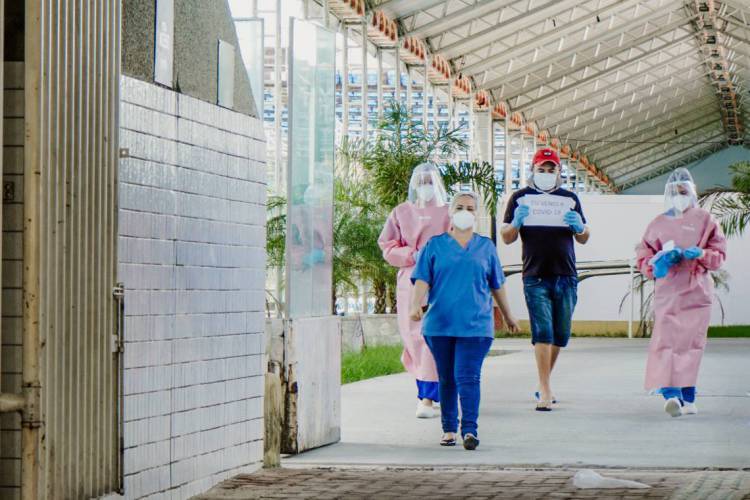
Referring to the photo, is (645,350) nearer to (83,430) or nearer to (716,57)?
(83,430)

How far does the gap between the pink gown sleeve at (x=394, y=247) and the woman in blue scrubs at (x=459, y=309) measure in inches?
56.9

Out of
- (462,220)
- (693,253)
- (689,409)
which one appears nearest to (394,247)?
(462,220)

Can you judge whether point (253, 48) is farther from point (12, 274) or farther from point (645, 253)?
point (645, 253)

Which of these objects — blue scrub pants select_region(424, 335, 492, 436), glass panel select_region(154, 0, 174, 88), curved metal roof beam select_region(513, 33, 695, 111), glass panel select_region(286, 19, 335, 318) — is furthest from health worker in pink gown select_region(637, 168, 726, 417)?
curved metal roof beam select_region(513, 33, 695, 111)

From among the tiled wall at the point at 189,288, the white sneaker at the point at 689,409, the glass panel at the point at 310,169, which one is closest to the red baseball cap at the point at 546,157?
the white sneaker at the point at 689,409

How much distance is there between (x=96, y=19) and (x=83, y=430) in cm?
148

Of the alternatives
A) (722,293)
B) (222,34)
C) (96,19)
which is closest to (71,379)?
(96,19)

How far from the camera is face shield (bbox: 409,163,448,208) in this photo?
9.93 m

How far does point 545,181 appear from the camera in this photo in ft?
34.6

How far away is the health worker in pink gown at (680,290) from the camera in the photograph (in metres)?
10.1

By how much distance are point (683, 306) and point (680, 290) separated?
12 cm

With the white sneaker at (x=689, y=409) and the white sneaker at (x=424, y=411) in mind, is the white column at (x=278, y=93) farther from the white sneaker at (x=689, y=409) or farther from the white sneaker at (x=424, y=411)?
the white sneaker at (x=689, y=409)

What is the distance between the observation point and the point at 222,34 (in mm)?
6840

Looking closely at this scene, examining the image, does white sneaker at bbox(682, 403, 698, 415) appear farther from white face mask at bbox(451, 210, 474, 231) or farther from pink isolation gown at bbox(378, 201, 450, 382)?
white face mask at bbox(451, 210, 474, 231)
